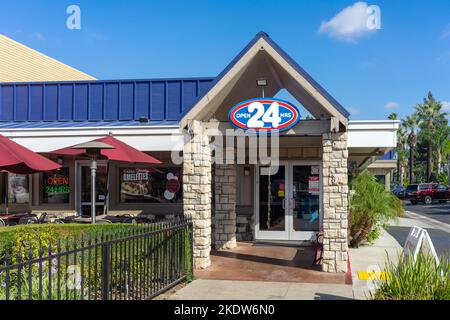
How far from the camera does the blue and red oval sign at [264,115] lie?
9508mm

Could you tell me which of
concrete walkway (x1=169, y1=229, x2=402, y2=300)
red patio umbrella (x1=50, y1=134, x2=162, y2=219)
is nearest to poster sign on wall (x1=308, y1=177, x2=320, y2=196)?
concrete walkway (x1=169, y1=229, x2=402, y2=300)

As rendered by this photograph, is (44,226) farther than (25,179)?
No

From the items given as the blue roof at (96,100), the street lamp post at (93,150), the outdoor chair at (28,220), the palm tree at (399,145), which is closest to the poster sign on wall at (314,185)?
the blue roof at (96,100)

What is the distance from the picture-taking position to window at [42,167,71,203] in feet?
48.5

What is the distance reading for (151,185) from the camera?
47.6ft

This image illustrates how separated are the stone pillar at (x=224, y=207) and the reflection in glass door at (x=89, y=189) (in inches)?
154

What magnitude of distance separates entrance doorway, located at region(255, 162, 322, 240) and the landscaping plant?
3.26 feet

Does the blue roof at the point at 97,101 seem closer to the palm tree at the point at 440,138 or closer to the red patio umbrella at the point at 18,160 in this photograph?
the red patio umbrella at the point at 18,160

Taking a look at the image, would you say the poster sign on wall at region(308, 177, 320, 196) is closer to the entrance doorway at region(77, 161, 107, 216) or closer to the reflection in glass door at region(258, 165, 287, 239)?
the reflection in glass door at region(258, 165, 287, 239)

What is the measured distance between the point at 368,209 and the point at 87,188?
8049 mm

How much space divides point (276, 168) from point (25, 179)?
24.5 ft

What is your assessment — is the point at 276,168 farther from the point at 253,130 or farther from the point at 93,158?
the point at 93,158
